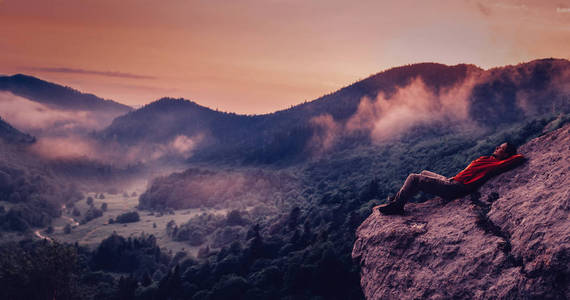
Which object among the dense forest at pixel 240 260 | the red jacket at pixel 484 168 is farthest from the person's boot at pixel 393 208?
the dense forest at pixel 240 260

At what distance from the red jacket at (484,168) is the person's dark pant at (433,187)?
314 mm

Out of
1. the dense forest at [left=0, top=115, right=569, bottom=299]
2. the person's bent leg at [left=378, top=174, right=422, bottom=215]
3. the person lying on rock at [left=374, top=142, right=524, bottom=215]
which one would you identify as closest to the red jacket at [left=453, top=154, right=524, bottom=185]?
the person lying on rock at [left=374, top=142, right=524, bottom=215]

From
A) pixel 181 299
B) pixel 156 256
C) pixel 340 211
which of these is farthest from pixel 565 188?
pixel 156 256

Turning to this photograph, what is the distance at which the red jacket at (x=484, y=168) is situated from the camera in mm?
11562

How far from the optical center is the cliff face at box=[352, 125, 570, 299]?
8336 millimetres

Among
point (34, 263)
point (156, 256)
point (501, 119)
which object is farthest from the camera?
point (501, 119)

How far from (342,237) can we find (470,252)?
7408 cm

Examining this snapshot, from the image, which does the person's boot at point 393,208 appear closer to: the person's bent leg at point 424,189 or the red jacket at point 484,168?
the person's bent leg at point 424,189

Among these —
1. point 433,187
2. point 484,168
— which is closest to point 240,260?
point 433,187

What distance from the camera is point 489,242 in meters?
9.52

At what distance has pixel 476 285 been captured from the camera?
900cm

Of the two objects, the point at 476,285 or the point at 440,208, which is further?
the point at 440,208

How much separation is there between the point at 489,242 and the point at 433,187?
302 centimetres

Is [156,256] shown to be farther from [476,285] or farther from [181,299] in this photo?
[476,285]
